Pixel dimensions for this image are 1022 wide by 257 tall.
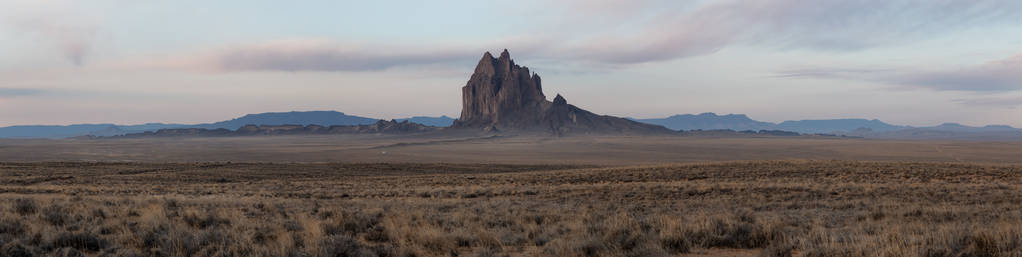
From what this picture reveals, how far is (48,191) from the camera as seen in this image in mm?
18406

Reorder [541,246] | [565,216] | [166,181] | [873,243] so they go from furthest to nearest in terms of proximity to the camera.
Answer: [166,181], [565,216], [541,246], [873,243]

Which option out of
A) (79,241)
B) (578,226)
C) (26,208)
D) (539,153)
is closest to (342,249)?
(79,241)

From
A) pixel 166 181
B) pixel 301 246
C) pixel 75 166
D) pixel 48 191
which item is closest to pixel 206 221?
pixel 301 246

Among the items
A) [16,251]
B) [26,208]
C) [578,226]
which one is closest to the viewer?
[16,251]

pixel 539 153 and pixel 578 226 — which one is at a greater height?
pixel 578 226

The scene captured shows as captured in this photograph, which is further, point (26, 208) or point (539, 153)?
point (539, 153)

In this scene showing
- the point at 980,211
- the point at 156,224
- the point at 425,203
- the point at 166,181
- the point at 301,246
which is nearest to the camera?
the point at 301,246

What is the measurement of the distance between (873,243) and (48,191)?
22.9 meters

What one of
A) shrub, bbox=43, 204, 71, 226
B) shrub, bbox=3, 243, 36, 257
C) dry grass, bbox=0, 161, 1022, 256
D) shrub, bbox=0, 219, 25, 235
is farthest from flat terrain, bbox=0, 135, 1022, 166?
shrub, bbox=3, 243, 36, 257

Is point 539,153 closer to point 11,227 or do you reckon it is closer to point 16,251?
point 11,227

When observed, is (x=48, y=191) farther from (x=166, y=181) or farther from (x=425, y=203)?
(x=425, y=203)

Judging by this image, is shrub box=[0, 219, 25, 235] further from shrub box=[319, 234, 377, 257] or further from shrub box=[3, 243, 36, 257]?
shrub box=[319, 234, 377, 257]

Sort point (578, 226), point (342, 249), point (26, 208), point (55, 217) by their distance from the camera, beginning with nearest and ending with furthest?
point (342, 249) < point (578, 226) < point (55, 217) < point (26, 208)

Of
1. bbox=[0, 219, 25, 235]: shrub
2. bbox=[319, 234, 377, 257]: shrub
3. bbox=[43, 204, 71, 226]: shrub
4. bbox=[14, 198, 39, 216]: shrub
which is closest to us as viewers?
bbox=[319, 234, 377, 257]: shrub
